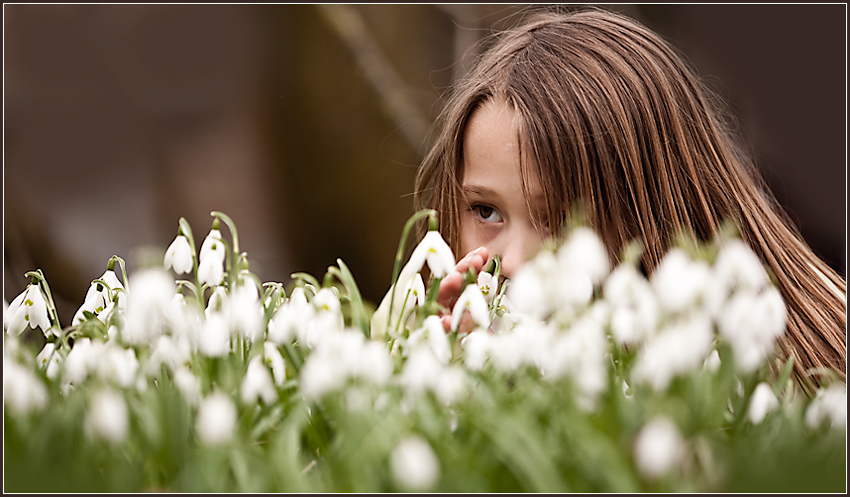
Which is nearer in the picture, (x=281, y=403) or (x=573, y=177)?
(x=281, y=403)

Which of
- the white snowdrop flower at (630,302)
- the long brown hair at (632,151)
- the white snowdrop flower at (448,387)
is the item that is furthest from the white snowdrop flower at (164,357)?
the long brown hair at (632,151)

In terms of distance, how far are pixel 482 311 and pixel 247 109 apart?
2.03 m

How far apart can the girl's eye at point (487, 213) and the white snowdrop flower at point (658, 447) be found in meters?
0.72

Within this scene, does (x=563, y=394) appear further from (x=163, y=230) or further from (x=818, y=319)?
(x=163, y=230)

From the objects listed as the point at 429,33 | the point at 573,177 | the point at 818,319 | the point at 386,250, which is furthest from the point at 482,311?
the point at 429,33

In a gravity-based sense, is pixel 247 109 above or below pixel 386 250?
above

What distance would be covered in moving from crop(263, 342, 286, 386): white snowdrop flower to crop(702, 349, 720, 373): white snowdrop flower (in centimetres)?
34

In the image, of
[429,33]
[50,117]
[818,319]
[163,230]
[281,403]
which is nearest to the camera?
[281,403]

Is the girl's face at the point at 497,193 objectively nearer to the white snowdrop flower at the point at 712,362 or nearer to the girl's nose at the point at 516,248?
the girl's nose at the point at 516,248

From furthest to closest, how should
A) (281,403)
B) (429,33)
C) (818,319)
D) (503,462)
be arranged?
(429,33) → (818,319) → (281,403) → (503,462)

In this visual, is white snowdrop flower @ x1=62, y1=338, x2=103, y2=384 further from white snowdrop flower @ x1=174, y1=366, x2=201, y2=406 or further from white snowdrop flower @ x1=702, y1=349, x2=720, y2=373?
white snowdrop flower @ x1=702, y1=349, x2=720, y2=373

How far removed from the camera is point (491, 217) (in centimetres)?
108

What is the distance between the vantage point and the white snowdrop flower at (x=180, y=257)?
2.02 feet

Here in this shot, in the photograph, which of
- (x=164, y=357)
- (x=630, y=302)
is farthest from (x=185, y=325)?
(x=630, y=302)
